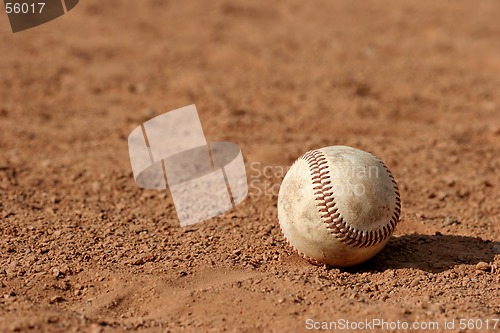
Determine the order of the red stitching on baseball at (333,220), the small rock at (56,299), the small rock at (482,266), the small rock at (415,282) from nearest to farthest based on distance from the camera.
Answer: the small rock at (56,299) < the red stitching on baseball at (333,220) < the small rock at (415,282) < the small rock at (482,266)

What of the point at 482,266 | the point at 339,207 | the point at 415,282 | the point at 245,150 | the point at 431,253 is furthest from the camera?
the point at 245,150

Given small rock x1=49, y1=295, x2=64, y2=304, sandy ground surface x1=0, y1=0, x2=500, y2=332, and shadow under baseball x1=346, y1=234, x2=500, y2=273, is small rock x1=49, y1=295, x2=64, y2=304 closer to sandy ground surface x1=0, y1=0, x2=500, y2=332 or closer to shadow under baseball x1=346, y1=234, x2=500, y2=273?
sandy ground surface x1=0, y1=0, x2=500, y2=332

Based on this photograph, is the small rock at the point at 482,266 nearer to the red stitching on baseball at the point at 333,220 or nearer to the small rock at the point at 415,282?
the small rock at the point at 415,282

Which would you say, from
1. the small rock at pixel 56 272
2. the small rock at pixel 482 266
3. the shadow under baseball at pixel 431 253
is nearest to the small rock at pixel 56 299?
the small rock at pixel 56 272

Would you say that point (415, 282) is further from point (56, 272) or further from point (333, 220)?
point (56, 272)

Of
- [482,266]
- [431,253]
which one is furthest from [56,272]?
[482,266]

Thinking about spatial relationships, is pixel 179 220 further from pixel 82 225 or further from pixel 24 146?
pixel 24 146

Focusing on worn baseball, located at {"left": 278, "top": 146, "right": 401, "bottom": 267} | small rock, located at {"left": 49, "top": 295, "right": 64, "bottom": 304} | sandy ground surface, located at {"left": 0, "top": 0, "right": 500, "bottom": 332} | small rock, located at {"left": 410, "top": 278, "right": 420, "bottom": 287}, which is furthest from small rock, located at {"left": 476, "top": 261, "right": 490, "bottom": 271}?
small rock, located at {"left": 49, "top": 295, "right": 64, "bottom": 304}
